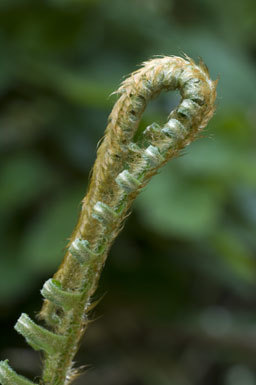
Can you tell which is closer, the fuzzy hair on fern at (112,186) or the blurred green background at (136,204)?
the fuzzy hair on fern at (112,186)

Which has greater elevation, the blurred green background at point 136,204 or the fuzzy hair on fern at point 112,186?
the blurred green background at point 136,204

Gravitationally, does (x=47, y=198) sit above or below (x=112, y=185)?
above

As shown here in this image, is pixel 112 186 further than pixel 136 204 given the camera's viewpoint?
No

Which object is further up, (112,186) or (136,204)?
(136,204)

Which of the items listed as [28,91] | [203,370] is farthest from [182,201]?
[203,370]

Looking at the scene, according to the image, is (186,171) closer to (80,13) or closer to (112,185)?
(80,13)
